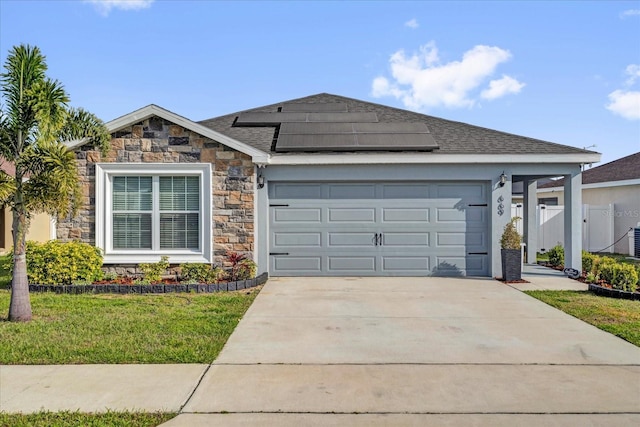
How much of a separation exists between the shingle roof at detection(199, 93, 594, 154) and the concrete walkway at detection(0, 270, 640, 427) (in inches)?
197

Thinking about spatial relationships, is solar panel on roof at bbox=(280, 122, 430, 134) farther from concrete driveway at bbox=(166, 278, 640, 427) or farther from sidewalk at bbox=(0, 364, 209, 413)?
sidewalk at bbox=(0, 364, 209, 413)

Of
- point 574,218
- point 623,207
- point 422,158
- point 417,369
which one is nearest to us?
point 417,369

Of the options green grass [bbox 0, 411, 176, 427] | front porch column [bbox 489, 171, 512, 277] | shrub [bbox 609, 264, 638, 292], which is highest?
front porch column [bbox 489, 171, 512, 277]

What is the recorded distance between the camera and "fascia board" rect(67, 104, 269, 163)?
10.0 m

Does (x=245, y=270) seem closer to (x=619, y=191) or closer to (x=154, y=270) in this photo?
(x=154, y=270)

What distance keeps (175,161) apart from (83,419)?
7325 mm

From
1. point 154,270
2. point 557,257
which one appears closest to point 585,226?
point 557,257

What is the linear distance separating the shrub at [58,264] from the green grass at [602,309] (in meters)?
8.92

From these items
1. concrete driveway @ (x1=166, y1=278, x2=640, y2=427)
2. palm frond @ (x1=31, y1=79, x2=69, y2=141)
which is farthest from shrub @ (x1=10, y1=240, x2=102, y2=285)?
concrete driveway @ (x1=166, y1=278, x2=640, y2=427)

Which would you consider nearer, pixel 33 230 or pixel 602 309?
pixel 602 309

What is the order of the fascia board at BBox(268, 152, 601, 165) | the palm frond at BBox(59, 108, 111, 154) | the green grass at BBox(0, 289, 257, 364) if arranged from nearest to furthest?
1. the green grass at BBox(0, 289, 257, 364)
2. the palm frond at BBox(59, 108, 111, 154)
3. the fascia board at BBox(268, 152, 601, 165)

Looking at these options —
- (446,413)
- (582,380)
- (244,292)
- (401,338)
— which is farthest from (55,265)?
(582,380)

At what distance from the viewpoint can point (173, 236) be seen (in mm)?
10430

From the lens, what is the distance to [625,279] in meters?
8.91
